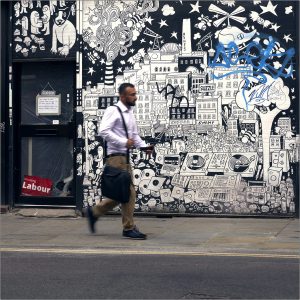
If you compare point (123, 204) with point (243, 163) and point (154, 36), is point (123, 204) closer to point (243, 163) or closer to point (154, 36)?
point (243, 163)

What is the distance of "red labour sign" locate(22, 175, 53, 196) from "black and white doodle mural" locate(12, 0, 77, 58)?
6.80 ft

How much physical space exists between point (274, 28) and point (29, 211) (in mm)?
4951

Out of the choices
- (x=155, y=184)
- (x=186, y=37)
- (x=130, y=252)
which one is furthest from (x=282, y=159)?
(x=130, y=252)

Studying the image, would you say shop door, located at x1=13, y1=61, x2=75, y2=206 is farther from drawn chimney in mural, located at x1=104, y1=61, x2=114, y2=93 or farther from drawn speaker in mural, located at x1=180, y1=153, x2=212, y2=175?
drawn speaker in mural, located at x1=180, y1=153, x2=212, y2=175

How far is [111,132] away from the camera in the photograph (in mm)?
8914

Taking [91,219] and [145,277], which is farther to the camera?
[91,219]

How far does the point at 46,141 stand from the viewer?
39.0 feet

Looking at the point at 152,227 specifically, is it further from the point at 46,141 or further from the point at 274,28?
the point at 274,28

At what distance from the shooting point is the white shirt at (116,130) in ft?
29.1

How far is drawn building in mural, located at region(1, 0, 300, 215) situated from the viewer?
35.8 ft

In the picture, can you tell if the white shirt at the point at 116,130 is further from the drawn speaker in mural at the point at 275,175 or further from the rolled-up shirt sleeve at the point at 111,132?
the drawn speaker in mural at the point at 275,175

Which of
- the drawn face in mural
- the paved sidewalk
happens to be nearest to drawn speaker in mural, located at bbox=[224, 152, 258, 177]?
the paved sidewalk

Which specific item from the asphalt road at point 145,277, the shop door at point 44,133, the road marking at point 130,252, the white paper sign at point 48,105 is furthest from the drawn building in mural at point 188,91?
the asphalt road at point 145,277

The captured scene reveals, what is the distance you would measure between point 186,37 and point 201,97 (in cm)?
98
